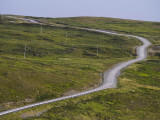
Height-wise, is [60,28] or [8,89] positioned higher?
[60,28]

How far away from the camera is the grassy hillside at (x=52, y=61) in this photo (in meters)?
56.6

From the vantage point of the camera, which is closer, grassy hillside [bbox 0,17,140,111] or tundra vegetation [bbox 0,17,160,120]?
tundra vegetation [bbox 0,17,160,120]

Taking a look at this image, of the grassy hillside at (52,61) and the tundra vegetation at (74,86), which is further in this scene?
the grassy hillside at (52,61)

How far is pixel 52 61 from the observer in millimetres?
98625

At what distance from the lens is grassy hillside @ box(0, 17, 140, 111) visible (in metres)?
56.6

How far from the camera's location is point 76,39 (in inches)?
6314

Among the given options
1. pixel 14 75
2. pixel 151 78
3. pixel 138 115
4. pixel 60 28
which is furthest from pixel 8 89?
pixel 60 28

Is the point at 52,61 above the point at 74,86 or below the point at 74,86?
above

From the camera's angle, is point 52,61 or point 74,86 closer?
point 74,86

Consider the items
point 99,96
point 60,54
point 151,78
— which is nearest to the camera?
point 99,96

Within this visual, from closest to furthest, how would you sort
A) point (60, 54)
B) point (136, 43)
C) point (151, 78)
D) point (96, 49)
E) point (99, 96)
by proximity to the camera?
point (99, 96) → point (151, 78) → point (60, 54) → point (96, 49) → point (136, 43)

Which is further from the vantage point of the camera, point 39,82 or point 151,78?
point 151,78

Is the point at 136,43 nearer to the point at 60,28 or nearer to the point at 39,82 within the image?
the point at 60,28

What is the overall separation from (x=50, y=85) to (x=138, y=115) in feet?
87.3
